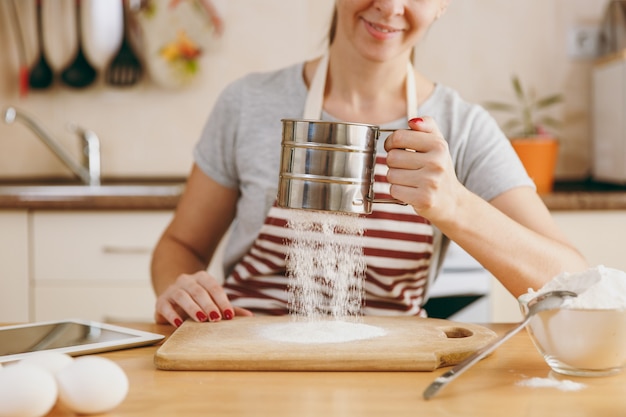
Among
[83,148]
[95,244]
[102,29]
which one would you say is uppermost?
[102,29]

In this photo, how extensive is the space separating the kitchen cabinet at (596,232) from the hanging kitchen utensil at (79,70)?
4.74 ft

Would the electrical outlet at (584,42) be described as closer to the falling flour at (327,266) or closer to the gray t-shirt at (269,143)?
the gray t-shirt at (269,143)

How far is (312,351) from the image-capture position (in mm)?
896

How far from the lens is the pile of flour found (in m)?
0.83

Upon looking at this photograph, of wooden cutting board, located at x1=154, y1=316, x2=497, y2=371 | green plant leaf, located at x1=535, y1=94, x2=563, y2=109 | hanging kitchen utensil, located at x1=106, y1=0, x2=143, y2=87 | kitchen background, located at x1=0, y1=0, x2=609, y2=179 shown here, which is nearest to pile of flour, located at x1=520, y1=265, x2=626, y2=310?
wooden cutting board, located at x1=154, y1=316, x2=497, y2=371

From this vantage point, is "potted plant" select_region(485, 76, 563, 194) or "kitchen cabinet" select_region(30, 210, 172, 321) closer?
"kitchen cabinet" select_region(30, 210, 172, 321)

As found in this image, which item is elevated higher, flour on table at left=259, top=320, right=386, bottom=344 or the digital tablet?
flour on table at left=259, top=320, right=386, bottom=344

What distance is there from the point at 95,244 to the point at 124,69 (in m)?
0.71

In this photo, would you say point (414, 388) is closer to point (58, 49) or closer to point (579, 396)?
point (579, 396)

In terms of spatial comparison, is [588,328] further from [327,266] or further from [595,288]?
[327,266]

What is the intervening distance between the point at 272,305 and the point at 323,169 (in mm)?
515

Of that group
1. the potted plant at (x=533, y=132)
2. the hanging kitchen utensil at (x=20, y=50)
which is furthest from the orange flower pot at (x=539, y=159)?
the hanging kitchen utensil at (x=20, y=50)

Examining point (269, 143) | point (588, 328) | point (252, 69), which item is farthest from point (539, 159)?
point (588, 328)

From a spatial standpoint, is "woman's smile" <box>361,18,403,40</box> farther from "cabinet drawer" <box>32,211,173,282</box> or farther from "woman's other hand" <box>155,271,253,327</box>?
"cabinet drawer" <box>32,211,173,282</box>
